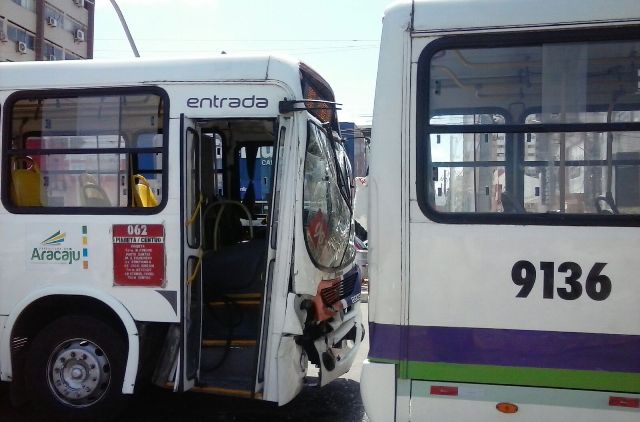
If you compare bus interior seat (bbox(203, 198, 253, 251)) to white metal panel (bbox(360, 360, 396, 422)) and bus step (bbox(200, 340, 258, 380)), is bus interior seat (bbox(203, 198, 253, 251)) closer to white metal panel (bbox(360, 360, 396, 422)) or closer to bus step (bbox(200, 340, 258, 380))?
bus step (bbox(200, 340, 258, 380))

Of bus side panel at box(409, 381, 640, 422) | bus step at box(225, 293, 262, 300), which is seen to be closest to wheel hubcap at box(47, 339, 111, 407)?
bus step at box(225, 293, 262, 300)

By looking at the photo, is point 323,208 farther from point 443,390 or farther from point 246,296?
point 443,390

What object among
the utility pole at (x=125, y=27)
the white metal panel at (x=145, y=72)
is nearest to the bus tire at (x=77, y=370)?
the white metal panel at (x=145, y=72)

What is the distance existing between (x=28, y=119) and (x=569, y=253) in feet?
14.5

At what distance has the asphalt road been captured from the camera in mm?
5316

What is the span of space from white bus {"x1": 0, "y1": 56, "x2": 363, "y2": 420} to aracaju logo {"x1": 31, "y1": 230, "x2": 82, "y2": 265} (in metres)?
0.01

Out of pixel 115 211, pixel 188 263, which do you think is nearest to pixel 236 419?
pixel 188 263

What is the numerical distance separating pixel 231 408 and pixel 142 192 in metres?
2.21

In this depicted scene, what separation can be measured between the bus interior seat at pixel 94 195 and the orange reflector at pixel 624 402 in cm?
395

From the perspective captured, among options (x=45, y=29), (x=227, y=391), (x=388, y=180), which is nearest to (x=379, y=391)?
(x=388, y=180)

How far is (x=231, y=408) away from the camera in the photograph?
5.56 meters

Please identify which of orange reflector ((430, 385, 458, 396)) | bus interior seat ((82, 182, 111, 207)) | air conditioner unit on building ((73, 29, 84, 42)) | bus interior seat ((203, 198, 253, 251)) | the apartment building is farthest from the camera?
air conditioner unit on building ((73, 29, 84, 42))

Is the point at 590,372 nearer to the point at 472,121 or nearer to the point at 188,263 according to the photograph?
the point at 472,121

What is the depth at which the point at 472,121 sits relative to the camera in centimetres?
339
